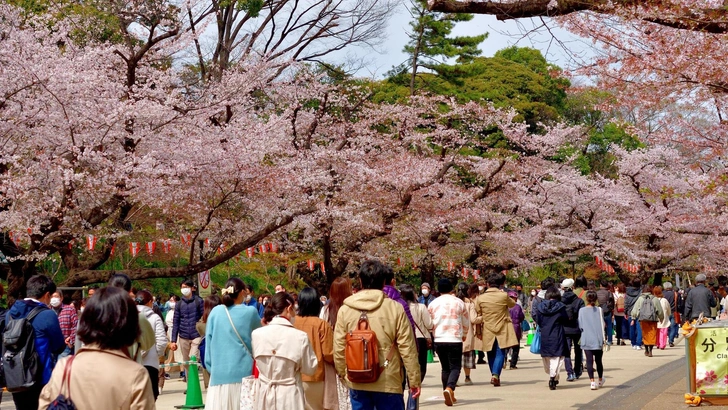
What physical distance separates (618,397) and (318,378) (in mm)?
5538

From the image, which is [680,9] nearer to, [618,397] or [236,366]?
[236,366]

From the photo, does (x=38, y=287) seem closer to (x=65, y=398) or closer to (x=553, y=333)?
(x=65, y=398)

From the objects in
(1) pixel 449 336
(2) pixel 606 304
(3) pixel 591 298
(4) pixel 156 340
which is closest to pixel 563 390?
(3) pixel 591 298

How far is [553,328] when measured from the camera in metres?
12.2

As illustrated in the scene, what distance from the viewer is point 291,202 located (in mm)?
20641

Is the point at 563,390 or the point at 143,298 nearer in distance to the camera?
the point at 143,298

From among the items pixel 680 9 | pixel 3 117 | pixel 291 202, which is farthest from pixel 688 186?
pixel 680 9

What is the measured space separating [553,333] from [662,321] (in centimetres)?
871

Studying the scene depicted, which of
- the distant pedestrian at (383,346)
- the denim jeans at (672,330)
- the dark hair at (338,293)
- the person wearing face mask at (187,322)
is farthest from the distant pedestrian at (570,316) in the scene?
the denim jeans at (672,330)

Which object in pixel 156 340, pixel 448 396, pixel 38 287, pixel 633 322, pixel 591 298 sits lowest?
pixel 448 396

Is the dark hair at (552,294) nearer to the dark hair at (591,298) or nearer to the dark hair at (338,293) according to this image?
the dark hair at (591,298)

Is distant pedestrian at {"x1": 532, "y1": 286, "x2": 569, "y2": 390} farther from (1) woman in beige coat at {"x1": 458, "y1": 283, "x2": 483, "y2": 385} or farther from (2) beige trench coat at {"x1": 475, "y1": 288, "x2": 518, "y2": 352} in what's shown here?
(1) woman in beige coat at {"x1": 458, "y1": 283, "x2": 483, "y2": 385}

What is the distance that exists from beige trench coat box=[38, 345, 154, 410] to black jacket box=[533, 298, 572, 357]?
30.4 feet

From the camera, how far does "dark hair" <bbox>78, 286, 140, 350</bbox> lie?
3.59 m
